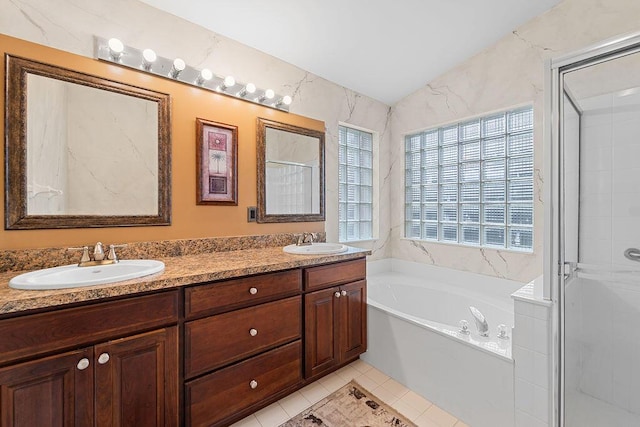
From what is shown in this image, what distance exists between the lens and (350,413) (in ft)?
5.46

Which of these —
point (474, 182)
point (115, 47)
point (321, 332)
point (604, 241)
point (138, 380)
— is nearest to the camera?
point (138, 380)

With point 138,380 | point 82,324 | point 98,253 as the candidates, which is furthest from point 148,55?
point 138,380

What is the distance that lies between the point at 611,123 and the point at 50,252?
313 cm

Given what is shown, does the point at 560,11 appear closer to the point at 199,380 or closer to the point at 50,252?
the point at 199,380

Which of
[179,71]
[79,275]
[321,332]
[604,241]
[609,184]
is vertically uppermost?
[179,71]

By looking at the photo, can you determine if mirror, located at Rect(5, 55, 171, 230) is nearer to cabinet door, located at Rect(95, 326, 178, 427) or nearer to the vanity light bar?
the vanity light bar

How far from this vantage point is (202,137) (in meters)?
1.87

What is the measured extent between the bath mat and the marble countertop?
87 centimetres

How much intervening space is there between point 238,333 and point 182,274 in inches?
17.6

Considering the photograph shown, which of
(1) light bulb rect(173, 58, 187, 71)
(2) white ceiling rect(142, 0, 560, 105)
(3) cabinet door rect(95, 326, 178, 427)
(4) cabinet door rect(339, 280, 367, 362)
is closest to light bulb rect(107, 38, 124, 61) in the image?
(1) light bulb rect(173, 58, 187, 71)

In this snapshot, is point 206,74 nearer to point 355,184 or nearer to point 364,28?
point 364,28

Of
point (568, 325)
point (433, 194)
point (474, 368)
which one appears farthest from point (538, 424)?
point (433, 194)

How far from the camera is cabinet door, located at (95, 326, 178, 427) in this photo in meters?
1.11

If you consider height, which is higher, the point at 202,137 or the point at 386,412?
the point at 202,137
